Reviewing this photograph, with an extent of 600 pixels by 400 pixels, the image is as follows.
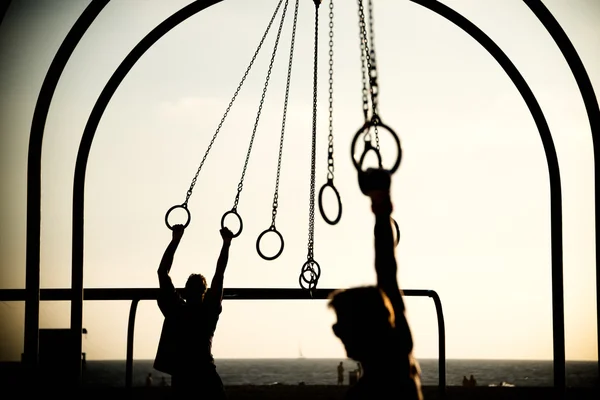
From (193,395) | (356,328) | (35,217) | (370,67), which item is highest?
(370,67)

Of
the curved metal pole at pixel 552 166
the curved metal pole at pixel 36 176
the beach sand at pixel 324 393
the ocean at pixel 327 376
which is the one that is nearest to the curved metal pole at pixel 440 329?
the curved metal pole at pixel 552 166

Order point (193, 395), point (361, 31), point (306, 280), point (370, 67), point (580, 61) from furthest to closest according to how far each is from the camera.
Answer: point (306, 280) < point (580, 61) < point (193, 395) < point (361, 31) < point (370, 67)

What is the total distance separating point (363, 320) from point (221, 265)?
15.1 ft

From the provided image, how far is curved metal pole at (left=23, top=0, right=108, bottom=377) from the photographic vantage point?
898 cm

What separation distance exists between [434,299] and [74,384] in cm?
367

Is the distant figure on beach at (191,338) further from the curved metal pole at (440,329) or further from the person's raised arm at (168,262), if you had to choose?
the curved metal pole at (440,329)

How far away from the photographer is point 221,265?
878cm

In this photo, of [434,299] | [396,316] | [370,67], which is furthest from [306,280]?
[396,316]

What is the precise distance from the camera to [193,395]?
8.23m

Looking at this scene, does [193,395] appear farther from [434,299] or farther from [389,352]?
[389,352]

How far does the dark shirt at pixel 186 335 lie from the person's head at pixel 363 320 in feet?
13.4

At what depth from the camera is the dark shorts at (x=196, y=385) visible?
324 inches

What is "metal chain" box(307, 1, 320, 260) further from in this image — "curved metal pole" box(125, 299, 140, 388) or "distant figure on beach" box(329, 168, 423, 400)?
"distant figure on beach" box(329, 168, 423, 400)

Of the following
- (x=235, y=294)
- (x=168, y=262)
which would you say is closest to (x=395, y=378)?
(x=168, y=262)
